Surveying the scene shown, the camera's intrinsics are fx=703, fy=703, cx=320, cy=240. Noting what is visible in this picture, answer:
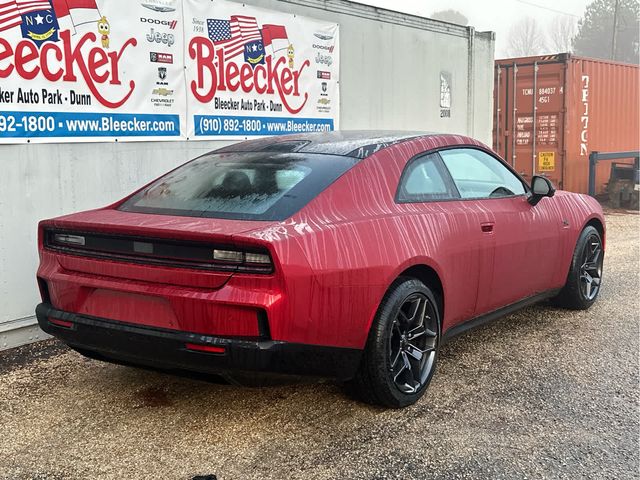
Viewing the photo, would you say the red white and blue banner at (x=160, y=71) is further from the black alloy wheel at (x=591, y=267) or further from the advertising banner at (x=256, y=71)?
the black alloy wheel at (x=591, y=267)

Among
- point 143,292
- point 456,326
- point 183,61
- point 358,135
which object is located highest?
point 183,61

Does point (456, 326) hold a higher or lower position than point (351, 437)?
higher

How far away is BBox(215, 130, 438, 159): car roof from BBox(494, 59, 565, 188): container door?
9.80 m

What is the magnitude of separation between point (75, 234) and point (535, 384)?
2.69 m

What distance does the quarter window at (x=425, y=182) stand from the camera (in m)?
3.96

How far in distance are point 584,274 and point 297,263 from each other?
3393 mm

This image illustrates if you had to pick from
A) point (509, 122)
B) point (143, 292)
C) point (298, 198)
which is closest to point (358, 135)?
point (298, 198)

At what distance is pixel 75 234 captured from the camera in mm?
3525

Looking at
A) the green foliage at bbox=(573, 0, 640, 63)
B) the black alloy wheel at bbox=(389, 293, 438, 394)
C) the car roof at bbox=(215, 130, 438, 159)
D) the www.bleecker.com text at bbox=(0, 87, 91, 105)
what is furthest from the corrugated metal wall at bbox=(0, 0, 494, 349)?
the green foliage at bbox=(573, 0, 640, 63)

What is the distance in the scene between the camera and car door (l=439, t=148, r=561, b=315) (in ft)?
14.5

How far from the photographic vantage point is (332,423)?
357 centimetres

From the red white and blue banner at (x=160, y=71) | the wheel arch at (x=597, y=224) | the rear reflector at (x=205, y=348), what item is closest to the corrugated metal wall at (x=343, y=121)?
the red white and blue banner at (x=160, y=71)

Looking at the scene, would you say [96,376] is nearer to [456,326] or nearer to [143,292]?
[143,292]

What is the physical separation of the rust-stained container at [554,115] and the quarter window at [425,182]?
32.5ft
